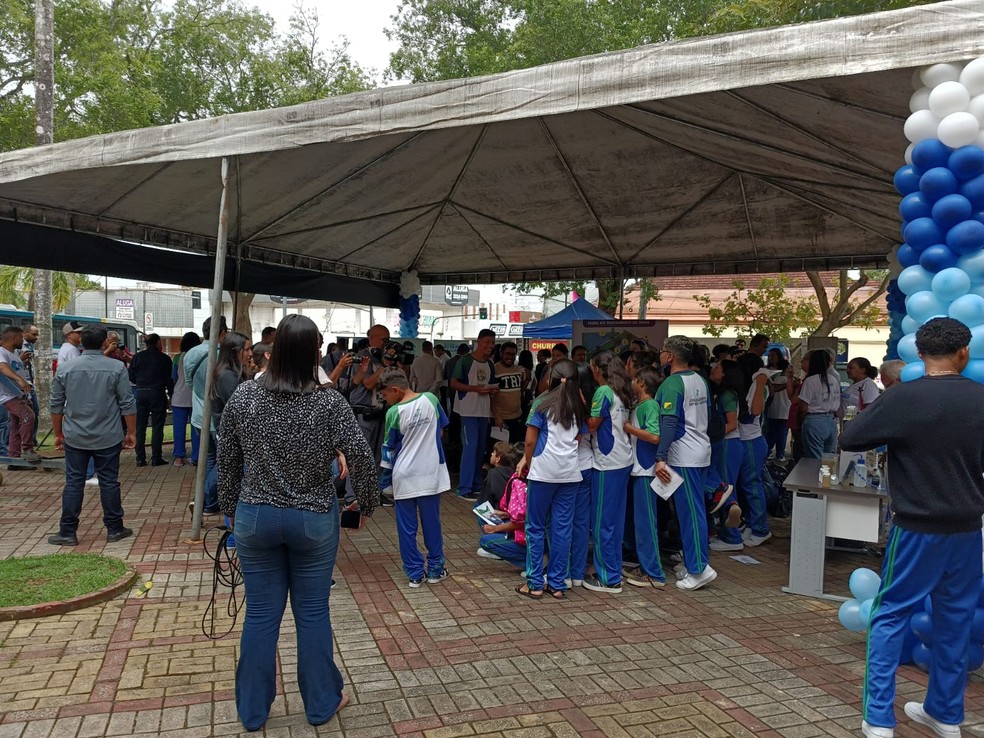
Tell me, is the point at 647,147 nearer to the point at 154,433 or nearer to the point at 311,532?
the point at 311,532

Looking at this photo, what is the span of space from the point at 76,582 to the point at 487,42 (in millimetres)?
18746

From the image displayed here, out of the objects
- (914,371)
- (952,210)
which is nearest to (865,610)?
(914,371)

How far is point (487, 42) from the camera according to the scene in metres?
20.1

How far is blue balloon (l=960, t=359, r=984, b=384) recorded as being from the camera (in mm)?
3436

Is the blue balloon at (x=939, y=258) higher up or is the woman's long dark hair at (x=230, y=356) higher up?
the blue balloon at (x=939, y=258)

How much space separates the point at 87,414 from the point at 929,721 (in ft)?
19.4

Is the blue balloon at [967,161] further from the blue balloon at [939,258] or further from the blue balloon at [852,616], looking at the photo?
the blue balloon at [852,616]

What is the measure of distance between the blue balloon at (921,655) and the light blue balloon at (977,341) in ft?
5.40

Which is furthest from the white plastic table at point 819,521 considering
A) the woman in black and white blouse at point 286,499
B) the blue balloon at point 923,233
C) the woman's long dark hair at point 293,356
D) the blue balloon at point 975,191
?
the woman's long dark hair at point 293,356

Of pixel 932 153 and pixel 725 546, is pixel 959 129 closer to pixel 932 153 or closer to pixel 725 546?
pixel 932 153

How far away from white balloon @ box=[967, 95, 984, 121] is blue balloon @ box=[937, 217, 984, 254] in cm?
50

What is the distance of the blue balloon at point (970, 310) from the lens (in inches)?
135

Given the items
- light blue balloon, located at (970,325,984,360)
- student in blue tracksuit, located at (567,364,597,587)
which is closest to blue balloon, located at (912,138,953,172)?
light blue balloon, located at (970,325,984,360)

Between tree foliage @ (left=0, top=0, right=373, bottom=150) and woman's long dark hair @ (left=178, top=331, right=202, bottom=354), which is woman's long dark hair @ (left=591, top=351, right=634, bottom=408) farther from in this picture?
tree foliage @ (left=0, top=0, right=373, bottom=150)
